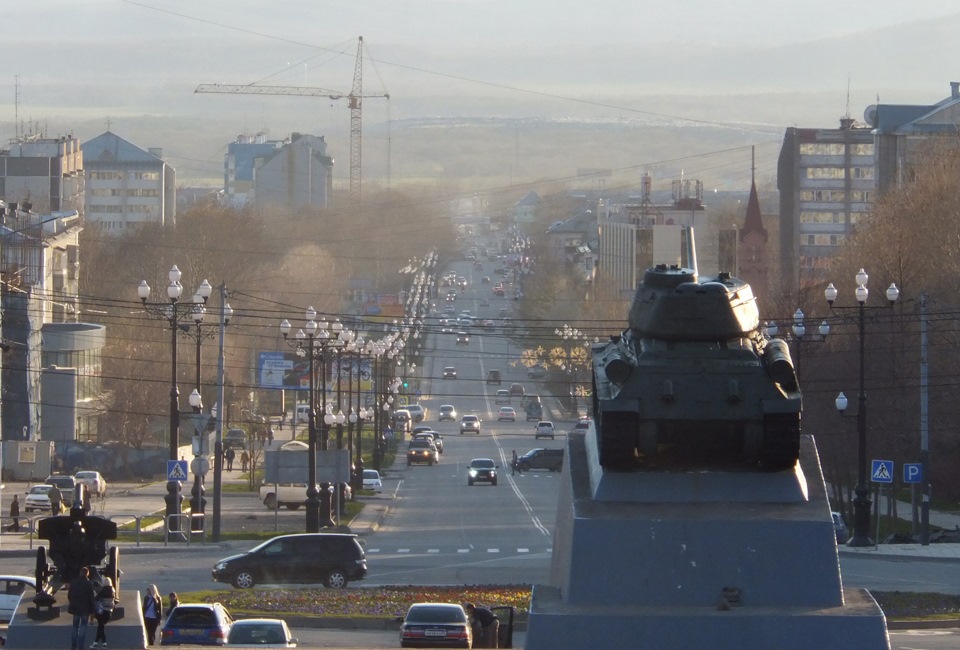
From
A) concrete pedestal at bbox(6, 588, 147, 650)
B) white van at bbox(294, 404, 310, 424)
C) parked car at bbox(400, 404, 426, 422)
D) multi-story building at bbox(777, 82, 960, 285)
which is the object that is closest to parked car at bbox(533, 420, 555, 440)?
white van at bbox(294, 404, 310, 424)

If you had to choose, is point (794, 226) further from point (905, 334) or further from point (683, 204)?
point (905, 334)

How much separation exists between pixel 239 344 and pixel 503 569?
53270 mm

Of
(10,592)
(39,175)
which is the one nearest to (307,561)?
(10,592)

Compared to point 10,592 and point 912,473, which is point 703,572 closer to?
→ point 10,592

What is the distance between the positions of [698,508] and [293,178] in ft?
581

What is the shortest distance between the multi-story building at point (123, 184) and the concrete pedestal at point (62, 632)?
155m

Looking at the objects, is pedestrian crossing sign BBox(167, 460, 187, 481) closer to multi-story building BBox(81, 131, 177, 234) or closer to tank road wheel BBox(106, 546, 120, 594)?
tank road wheel BBox(106, 546, 120, 594)

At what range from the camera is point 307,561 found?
30.1m

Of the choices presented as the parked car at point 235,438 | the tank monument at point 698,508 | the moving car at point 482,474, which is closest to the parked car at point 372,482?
the moving car at point 482,474

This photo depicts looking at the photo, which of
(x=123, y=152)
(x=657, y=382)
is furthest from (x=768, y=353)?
(x=123, y=152)

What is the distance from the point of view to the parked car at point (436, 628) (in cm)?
2127

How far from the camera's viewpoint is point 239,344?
83.3 metres

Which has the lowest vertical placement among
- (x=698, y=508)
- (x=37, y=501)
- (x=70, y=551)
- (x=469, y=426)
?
(x=37, y=501)

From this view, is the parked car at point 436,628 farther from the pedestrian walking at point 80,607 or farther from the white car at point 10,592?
the white car at point 10,592
